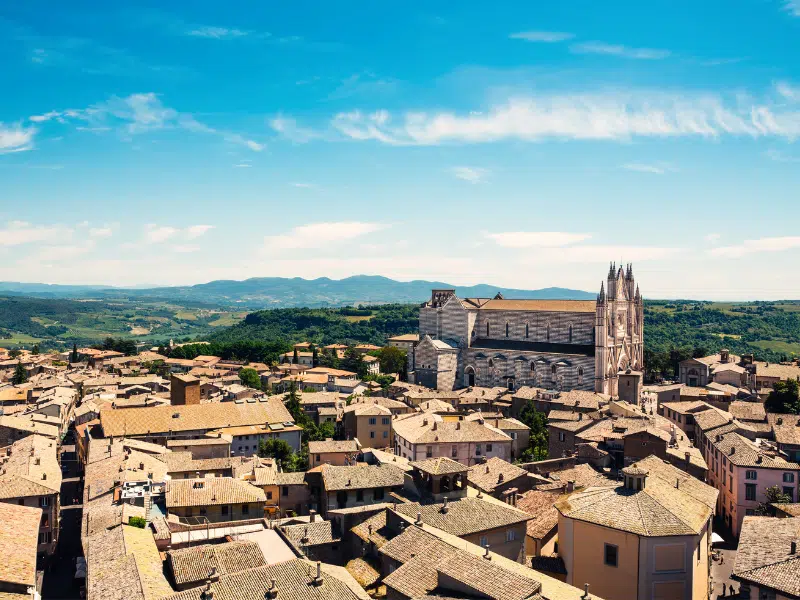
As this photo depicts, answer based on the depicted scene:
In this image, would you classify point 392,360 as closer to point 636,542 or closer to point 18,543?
point 18,543

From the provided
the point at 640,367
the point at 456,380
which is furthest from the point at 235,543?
the point at 640,367

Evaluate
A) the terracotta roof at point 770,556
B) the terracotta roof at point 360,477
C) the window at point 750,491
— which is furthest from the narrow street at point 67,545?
the window at point 750,491

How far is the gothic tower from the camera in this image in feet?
290

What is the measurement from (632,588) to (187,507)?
20652 millimetres

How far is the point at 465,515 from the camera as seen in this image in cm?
3219

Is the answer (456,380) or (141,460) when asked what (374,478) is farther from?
(456,380)

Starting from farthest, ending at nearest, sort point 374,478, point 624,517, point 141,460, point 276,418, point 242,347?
point 242,347 → point 276,418 → point 141,460 → point 374,478 → point 624,517

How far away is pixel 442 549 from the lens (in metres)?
26.4

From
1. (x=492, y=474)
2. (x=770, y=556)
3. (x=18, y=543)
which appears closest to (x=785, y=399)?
(x=492, y=474)

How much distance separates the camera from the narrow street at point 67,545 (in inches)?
1316

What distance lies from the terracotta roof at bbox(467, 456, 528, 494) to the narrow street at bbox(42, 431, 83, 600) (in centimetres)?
2208

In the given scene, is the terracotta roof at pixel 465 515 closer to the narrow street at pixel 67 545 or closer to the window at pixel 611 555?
the window at pixel 611 555

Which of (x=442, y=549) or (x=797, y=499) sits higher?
(x=442, y=549)

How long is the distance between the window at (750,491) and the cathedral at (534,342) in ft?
139
